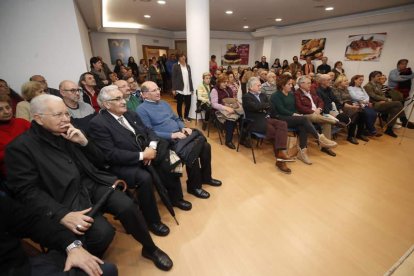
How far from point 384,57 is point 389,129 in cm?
282

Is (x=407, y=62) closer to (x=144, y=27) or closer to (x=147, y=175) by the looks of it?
(x=147, y=175)

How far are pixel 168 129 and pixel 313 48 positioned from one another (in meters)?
7.63

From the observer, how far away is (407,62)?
480 centimetres

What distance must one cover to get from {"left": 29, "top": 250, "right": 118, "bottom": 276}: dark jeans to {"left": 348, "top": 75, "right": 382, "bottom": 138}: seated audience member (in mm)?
4551

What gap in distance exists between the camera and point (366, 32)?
6020mm

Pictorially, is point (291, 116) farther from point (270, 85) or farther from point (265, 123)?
point (270, 85)

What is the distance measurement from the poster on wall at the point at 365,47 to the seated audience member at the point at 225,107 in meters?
5.17

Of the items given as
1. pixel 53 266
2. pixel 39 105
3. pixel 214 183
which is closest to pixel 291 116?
pixel 214 183

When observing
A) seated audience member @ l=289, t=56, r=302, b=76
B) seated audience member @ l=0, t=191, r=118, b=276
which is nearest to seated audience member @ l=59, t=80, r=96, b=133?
seated audience member @ l=0, t=191, r=118, b=276

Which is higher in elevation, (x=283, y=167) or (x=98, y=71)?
(x=98, y=71)

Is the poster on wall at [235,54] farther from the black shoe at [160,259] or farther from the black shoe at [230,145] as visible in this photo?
the black shoe at [160,259]

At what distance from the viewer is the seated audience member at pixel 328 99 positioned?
3568 mm

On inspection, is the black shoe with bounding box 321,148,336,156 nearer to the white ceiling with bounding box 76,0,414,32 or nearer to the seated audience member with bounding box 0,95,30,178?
the white ceiling with bounding box 76,0,414,32

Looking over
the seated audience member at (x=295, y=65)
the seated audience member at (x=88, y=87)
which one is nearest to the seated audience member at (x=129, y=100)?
the seated audience member at (x=88, y=87)
